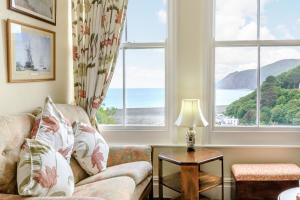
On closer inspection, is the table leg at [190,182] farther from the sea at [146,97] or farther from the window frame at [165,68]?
the sea at [146,97]

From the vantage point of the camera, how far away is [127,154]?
10.2 ft

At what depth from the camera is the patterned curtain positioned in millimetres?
3365

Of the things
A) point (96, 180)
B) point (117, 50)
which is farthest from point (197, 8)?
point (96, 180)

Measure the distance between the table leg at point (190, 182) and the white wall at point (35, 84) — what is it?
4.19ft

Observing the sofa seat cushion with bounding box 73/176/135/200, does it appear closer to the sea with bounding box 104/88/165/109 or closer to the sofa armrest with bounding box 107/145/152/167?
the sofa armrest with bounding box 107/145/152/167

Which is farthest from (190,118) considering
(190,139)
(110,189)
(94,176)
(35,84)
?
(35,84)

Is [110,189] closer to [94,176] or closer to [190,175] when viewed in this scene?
[94,176]

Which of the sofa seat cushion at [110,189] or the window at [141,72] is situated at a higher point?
the window at [141,72]

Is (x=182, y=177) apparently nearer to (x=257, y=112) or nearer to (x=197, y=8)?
(x=257, y=112)

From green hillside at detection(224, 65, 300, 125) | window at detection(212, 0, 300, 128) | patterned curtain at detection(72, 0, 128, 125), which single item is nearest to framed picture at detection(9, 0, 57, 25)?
patterned curtain at detection(72, 0, 128, 125)

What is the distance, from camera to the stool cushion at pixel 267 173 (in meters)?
2.93

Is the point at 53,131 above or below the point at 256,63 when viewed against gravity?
below

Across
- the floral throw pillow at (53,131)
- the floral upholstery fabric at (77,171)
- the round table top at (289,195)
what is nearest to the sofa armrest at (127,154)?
the floral upholstery fabric at (77,171)

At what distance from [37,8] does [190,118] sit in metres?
1.52
